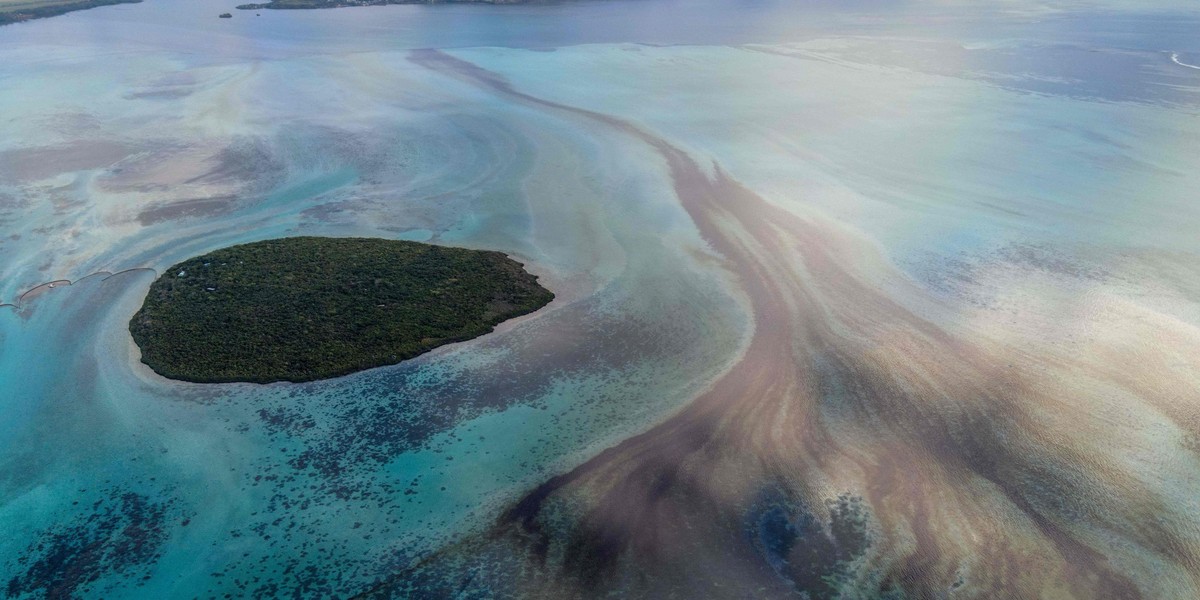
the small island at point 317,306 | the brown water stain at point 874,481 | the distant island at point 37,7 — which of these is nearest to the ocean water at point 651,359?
the brown water stain at point 874,481

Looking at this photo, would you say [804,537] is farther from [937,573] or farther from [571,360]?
[571,360]

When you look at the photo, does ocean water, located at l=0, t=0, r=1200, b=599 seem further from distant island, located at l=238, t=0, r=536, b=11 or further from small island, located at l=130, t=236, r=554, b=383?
distant island, located at l=238, t=0, r=536, b=11

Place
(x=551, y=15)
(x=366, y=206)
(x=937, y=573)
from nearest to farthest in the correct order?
(x=937, y=573) < (x=366, y=206) < (x=551, y=15)

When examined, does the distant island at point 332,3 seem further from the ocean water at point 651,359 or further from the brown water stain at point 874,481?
the brown water stain at point 874,481

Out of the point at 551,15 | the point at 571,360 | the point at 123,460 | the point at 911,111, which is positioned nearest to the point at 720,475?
the point at 571,360

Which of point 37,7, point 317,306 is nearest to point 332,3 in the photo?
point 37,7
